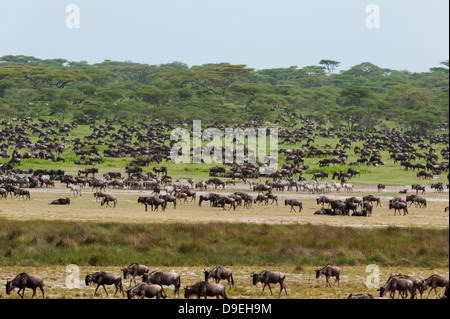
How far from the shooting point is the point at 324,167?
73188 millimetres

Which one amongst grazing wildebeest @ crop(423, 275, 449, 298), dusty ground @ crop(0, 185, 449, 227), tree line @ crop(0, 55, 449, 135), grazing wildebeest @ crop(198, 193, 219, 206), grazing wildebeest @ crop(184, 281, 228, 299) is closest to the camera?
grazing wildebeest @ crop(184, 281, 228, 299)

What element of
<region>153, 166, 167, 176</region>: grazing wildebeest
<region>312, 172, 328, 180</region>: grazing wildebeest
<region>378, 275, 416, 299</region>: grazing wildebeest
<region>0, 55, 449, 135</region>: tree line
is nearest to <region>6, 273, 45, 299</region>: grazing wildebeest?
<region>378, 275, 416, 299</region>: grazing wildebeest

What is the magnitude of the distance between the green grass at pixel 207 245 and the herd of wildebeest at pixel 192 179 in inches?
178

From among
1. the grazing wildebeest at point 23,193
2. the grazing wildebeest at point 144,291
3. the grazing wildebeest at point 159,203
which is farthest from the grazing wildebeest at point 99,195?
the grazing wildebeest at point 144,291

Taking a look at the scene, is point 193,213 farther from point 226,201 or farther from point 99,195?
point 99,195

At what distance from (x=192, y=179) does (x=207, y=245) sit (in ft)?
116

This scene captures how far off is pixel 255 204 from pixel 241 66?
104 m

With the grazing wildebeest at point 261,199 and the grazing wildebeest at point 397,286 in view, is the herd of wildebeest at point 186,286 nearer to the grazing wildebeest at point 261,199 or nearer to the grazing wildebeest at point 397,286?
the grazing wildebeest at point 397,286

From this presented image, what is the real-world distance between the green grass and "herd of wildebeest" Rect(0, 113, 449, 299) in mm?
4511

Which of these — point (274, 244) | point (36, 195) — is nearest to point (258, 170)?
point (36, 195)

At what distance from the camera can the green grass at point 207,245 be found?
23.1m

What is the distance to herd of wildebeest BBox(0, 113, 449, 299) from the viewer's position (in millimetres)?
16875

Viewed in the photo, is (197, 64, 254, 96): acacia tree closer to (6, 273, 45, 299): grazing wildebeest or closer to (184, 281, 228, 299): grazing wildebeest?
(6, 273, 45, 299): grazing wildebeest
